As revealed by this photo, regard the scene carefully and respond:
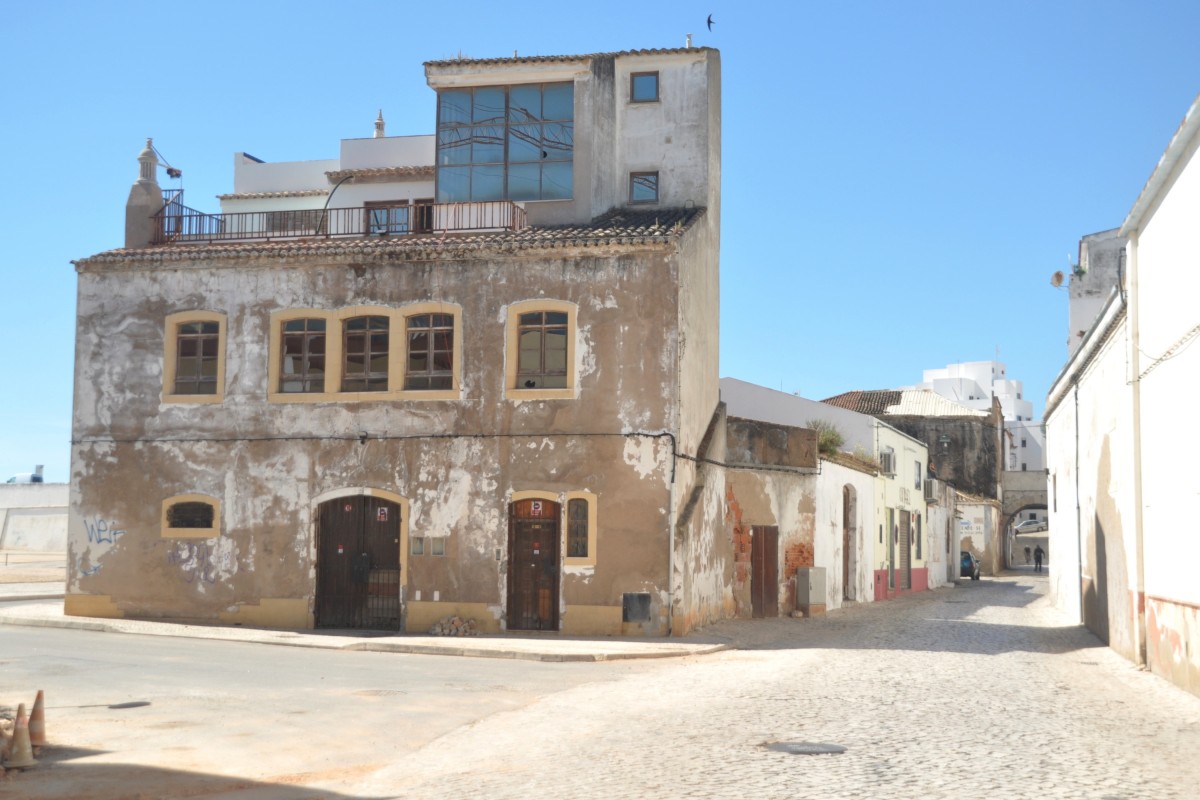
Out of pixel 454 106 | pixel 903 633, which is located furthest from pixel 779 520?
pixel 454 106

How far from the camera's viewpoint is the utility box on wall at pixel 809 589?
28.5 metres

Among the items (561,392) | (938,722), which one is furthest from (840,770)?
(561,392)

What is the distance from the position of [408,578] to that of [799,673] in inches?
375

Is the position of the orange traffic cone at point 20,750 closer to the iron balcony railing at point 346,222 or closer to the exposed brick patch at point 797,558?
the iron balcony railing at point 346,222

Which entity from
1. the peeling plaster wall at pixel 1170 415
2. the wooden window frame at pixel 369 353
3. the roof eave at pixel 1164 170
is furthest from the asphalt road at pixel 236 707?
the roof eave at pixel 1164 170

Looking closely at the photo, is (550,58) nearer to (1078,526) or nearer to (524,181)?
(524,181)

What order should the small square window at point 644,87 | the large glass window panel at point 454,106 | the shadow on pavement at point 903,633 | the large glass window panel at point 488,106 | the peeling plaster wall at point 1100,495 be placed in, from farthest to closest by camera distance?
1. the large glass window panel at point 454,106
2. the large glass window panel at point 488,106
3. the small square window at point 644,87
4. the shadow on pavement at point 903,633
5. the peeling plaster wall at point 1100,495

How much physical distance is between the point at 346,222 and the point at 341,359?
3895mm

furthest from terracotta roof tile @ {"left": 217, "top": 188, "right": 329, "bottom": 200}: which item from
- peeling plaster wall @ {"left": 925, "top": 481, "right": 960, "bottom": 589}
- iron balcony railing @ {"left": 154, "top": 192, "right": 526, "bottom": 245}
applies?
peeling plaster wall @ {"left": 925, "top": 481, "right": 960, "bottom": 589}

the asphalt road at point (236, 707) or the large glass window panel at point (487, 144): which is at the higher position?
the large glass window panel at point (487, 144)

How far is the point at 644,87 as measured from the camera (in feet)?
87.5

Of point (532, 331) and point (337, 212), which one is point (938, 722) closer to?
point (532, 331)

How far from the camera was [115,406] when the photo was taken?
25.4 meters

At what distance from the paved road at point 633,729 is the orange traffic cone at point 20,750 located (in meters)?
0.23
